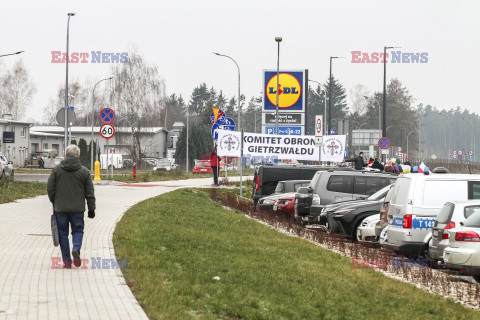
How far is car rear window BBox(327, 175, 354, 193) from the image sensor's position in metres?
21.4

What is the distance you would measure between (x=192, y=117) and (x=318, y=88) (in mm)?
29131

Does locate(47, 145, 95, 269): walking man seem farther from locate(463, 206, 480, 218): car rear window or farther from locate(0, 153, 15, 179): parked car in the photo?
locate(0, 153, 15, 179): parked car

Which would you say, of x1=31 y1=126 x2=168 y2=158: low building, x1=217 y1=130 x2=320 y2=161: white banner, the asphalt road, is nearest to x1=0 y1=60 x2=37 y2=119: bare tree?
x1=31 y1=126 x2=168 y2=158: low building

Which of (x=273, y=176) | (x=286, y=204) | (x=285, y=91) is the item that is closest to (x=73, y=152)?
(x=286, y=204)

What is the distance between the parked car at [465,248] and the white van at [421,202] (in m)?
2.16

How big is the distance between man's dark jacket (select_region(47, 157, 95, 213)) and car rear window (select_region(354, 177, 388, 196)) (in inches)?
428

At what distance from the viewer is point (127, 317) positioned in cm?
768

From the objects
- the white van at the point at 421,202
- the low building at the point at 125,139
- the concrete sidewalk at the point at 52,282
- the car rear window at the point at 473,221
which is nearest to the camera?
the concrete sidewalk at the point at 52,282

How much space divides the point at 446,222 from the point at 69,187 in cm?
534

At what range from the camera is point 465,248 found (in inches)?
457

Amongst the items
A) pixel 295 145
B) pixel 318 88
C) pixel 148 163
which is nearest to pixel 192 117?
pixel 318 88

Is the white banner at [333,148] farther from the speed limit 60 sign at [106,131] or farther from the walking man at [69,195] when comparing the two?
the walking man at [69,195]

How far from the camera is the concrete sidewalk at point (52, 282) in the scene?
790 cm

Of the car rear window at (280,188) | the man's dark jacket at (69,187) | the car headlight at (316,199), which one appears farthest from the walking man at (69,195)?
the car rear window at (280,188)
